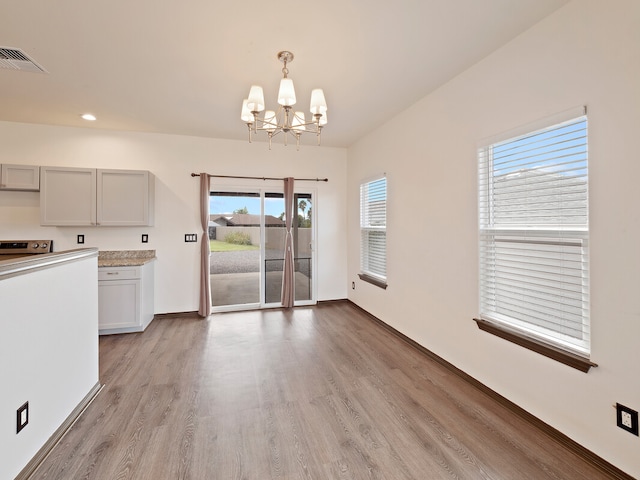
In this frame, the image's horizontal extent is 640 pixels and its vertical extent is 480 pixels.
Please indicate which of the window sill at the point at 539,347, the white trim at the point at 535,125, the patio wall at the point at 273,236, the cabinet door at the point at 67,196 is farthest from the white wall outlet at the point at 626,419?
the cabinet door at the point at 67,196

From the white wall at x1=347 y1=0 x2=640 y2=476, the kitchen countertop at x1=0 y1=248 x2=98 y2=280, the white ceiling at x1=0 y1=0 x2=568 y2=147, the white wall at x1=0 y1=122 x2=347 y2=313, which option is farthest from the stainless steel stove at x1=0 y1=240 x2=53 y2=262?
the white wall at x1=347 y1=0 x2=640 y2=476

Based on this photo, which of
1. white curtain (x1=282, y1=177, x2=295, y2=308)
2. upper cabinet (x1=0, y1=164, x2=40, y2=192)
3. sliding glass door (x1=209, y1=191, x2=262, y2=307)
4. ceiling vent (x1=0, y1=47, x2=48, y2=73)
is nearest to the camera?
ceiling vent (x1=0, y1=47, x2=48, y2=73)

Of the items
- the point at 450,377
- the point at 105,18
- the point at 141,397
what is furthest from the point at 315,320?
the point at 105,18

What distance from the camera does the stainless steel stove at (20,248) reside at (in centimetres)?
380

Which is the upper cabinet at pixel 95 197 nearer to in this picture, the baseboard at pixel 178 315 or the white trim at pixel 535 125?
the baseboard at pixel 178 315

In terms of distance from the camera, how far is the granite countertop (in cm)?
396

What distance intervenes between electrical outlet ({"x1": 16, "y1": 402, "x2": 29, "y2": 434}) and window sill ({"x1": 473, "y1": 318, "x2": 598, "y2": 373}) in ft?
10.1

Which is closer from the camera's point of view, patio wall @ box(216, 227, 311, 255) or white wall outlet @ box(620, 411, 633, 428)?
white wall outlet @ box(620, 411, 633, 428)

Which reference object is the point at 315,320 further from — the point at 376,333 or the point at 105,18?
the point at 105,18

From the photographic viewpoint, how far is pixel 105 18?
2004 mm

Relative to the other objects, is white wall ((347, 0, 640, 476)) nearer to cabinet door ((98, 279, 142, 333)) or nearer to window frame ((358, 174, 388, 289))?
window frame ((358, 174, 388, 289))

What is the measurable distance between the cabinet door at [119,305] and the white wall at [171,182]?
623 mm

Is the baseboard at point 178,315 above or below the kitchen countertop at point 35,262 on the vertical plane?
below

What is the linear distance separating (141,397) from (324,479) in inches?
66.3
